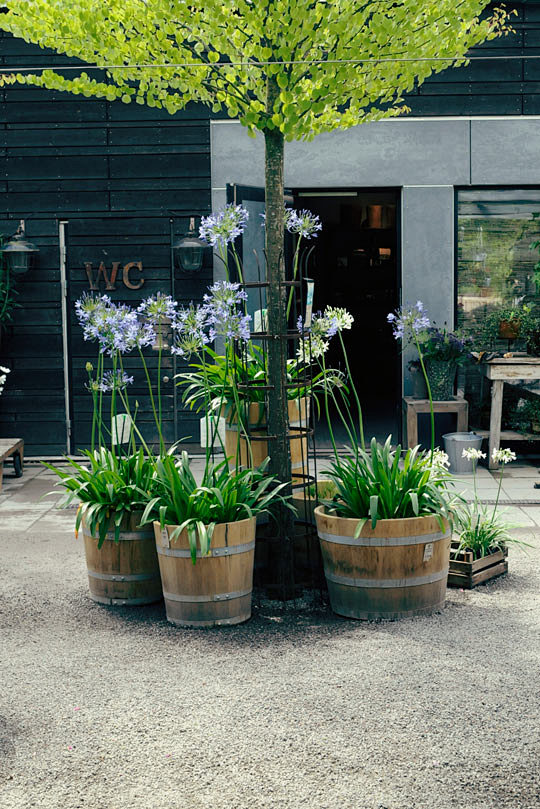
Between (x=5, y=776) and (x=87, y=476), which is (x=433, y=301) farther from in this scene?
(x=5, y=776)

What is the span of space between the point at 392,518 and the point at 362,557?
28 cm

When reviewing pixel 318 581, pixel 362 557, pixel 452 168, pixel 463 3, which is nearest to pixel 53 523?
pixel 318 581

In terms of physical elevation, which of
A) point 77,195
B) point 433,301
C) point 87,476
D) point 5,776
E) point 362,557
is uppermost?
point 77,195

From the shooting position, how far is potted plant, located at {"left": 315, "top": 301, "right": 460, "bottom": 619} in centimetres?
546

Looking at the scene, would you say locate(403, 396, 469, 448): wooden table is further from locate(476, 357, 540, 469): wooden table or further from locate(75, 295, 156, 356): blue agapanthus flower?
locate(75, 295, 156, 356): blue agapanthus flower

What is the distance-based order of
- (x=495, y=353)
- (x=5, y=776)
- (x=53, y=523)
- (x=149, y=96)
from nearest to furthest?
1. (x=5, y=776)
2. (x=149, y=96)
3. (x=53, y=523)
4. (x=495, y=353)

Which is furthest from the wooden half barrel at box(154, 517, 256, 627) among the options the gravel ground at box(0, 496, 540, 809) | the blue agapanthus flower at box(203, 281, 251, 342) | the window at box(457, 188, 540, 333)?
the window at box(457, 188, 540, 333)

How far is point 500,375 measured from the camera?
10273 mm

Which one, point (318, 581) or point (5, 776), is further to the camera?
point (318, 581)

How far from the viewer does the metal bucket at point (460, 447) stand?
10.2 m

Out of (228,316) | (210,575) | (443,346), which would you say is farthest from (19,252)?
(210,575)

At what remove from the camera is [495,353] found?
10945 mm

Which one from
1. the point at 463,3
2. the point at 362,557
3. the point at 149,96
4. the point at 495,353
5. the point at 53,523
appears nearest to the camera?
the point at 362,557

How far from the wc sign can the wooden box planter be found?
5.89 metres
